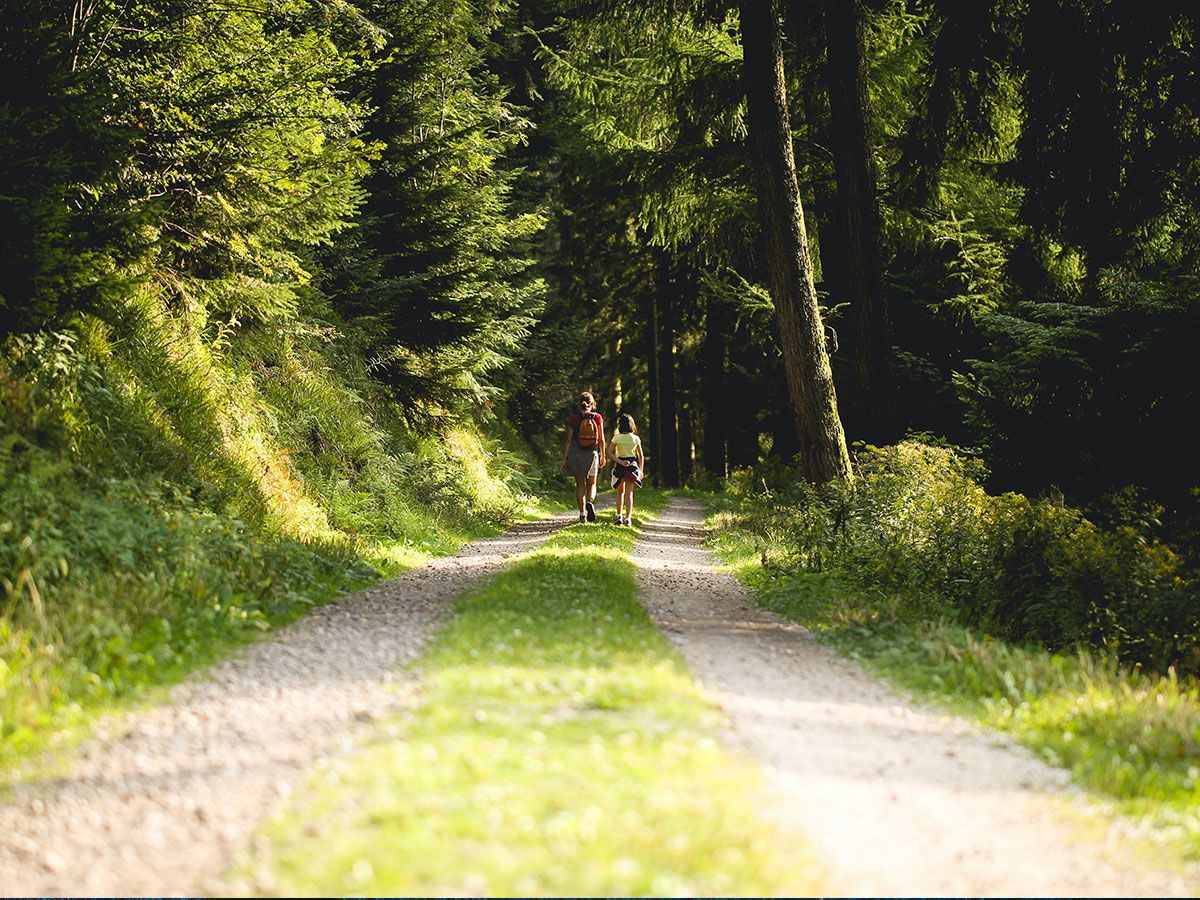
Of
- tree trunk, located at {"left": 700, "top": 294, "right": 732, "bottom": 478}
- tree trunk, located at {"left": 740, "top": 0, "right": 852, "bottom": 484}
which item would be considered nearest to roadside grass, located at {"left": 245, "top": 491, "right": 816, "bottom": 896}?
tree trunk, located at {"left": 740, "top": 0, "right": 852, "bottom": 484}

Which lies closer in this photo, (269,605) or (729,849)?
(729,849)

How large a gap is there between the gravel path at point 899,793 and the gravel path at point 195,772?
2.26 meters

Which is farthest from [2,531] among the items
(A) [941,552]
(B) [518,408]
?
(B) [518,408]

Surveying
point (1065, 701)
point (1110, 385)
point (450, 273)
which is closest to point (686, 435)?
point (450, 273)

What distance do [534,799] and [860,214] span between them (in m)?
14.2

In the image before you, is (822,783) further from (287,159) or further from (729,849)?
(287,159)

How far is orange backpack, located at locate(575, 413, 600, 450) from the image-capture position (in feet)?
58.2

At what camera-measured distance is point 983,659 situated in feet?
23.2

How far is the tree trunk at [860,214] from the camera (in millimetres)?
16141

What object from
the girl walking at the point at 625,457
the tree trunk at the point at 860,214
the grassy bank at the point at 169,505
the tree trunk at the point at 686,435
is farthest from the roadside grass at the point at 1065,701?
the tree trunk at the point at 686,435

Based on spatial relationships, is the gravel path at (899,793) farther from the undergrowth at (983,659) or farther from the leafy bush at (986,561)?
the leafy bush at (986,561)

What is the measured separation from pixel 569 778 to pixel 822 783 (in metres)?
1.32

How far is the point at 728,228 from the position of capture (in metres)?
19.7

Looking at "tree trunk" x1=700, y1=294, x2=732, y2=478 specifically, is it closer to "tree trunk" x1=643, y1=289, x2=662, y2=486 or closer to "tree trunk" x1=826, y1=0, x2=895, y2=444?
"tree trunk" x1=643, y1=289, x2=662, y2=486
